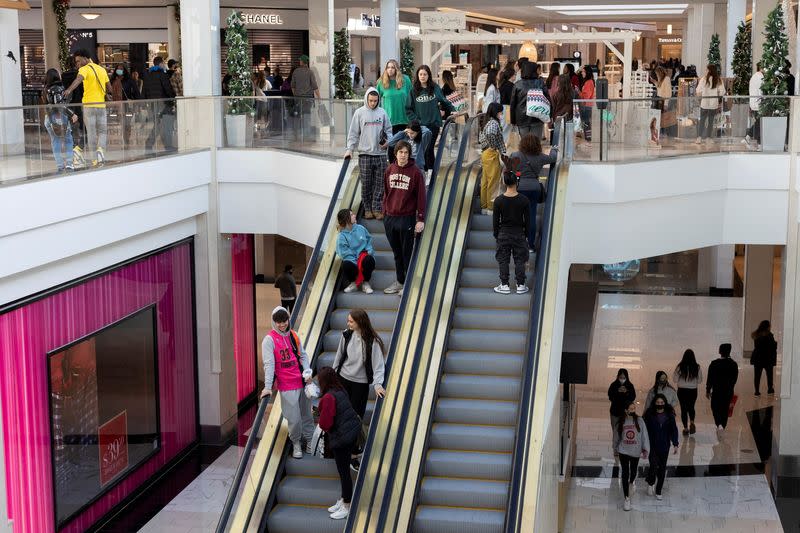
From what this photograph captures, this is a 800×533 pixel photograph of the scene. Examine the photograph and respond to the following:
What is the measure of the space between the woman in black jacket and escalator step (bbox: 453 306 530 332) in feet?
11.8

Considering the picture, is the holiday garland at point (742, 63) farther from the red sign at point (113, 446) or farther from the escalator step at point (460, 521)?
the escalator step at point (460, 521)

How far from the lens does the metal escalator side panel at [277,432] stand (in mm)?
9555

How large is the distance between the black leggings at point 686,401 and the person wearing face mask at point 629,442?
2.66 m

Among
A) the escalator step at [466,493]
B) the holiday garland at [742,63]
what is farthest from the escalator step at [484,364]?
the holiday garland at [742,63]

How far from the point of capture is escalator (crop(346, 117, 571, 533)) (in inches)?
380

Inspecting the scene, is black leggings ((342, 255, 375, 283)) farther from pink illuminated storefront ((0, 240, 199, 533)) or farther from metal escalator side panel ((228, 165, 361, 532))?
pink illuminated storefront ((0, 240, 199, 533))

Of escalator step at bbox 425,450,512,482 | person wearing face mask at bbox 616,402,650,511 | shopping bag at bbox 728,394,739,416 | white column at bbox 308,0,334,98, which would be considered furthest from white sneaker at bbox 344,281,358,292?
white column at bbox 308,0,334,98

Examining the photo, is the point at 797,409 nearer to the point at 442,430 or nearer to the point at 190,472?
the point at 442,430

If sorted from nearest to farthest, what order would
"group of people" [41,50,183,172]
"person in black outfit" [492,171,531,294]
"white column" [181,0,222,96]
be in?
1. "person in black outfit" [492,171,531,294]
2. "group of people" [41,50,183,172]
3. "white column" [181,0,222,96]

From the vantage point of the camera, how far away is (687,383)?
16.3 metres

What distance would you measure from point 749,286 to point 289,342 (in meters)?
14.4

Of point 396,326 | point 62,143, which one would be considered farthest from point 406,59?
point 396,326

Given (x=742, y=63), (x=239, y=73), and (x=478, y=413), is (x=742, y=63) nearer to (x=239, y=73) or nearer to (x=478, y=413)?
(x=239, y=73)

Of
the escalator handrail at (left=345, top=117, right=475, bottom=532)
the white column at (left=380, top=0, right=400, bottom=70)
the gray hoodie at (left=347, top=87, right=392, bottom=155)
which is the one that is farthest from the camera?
the white column at (left=380, top=0, right=400, bottom=70)
